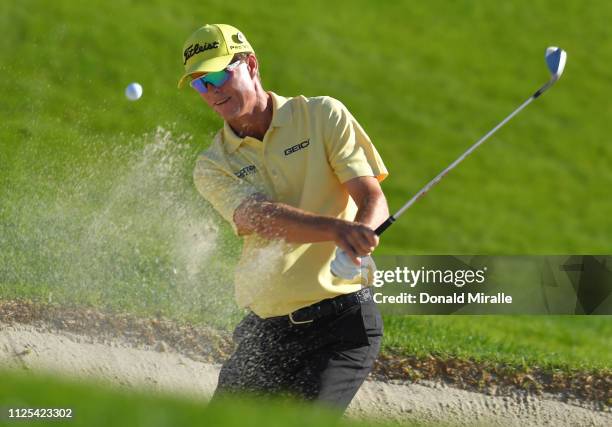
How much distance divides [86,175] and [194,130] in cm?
481

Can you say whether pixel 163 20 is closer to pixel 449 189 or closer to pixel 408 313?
pixel 449 189

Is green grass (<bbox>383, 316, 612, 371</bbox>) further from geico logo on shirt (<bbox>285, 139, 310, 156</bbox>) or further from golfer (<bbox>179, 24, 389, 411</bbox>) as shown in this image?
geico logo on shirt (<bbox>285, 139, 310, 156</bbox>)

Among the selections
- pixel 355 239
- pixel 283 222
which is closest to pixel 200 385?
pixel 283 222

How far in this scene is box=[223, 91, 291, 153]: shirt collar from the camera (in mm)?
5078

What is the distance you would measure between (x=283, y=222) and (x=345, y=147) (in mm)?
468

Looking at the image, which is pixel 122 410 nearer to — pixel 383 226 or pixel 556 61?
pixel 383 226

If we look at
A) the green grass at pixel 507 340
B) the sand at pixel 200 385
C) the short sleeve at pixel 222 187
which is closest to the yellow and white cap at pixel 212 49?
the short sleeve at pixel 222 187

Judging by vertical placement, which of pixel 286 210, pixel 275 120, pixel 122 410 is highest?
pixel 275 120

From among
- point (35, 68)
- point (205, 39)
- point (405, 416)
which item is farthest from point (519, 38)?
point (205, 39)

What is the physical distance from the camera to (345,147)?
16.3 ft

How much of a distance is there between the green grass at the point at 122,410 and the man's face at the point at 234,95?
7.91 feet

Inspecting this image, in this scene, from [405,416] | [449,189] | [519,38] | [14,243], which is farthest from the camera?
[519,38]

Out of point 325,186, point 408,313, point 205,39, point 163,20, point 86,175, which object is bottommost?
point 325,186

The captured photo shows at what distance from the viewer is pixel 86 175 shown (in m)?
11.9
